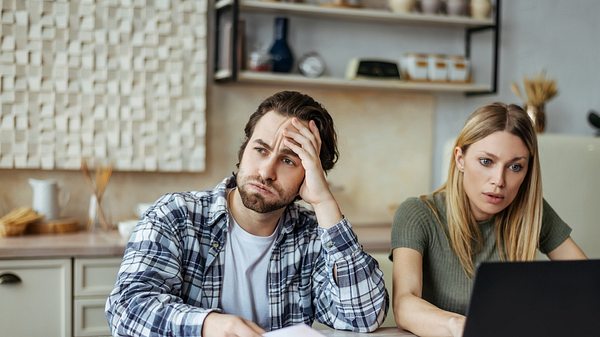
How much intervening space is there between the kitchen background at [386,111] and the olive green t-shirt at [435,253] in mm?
1508

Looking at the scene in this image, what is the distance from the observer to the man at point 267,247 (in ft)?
5.91

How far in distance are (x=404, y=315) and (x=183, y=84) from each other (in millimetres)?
1917

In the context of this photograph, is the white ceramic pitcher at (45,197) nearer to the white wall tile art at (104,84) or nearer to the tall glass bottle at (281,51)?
the white wall tile art at (104,84)

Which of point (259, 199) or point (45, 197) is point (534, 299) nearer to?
point (259, 199)

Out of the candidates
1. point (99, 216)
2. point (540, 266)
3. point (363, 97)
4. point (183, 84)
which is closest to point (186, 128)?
point (183, 84)

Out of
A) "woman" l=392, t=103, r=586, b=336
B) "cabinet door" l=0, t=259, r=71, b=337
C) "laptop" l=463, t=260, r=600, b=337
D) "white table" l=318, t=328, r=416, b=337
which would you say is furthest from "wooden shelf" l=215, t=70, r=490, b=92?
"laptop" l=463, t=260, r=600, b=337

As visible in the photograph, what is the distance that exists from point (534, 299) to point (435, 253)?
0.84 m

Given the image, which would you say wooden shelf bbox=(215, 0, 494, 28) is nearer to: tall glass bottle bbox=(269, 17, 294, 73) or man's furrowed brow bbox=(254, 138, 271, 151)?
tall glass bottle bbox=(269, 17, 294, 73)

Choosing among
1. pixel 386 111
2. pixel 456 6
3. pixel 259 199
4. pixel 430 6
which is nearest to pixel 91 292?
pixel 259 199

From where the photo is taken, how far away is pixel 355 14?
357cm

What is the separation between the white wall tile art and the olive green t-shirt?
5.03 ft

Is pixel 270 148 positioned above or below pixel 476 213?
above

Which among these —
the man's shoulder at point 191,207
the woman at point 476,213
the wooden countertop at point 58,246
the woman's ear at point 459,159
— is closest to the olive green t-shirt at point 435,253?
the woman at point 476,213

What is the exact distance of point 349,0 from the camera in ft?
11.8
